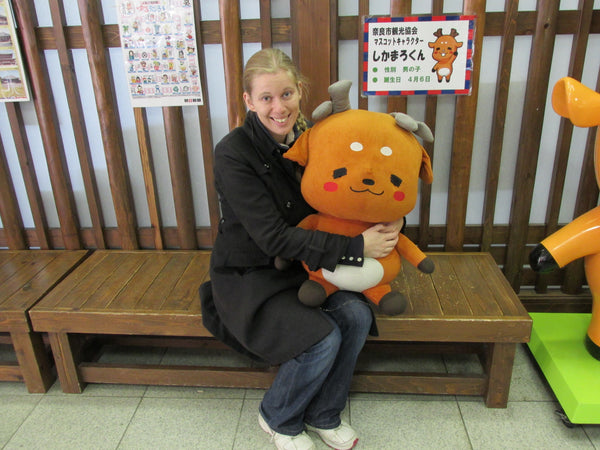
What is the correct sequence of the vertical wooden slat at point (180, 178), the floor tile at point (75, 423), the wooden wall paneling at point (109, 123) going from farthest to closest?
the vertical wooden slat at point (180, 178)
the wooden wall paneling at point (109, 123)
the floor tile at point (75, 423)

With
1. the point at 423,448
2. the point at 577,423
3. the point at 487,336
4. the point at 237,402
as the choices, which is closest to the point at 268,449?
the point at 237,402

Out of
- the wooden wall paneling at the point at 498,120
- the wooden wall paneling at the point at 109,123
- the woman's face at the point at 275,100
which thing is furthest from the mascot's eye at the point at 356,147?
the wooden wall paneling at the point at 109,123

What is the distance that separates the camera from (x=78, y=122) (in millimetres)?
2180

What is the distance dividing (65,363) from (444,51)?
6.82 feet

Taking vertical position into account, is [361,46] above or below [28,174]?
above

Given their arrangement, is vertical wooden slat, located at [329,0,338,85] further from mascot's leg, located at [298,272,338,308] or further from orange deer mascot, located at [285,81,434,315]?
mascot's leg, located at [298,272,338,308]

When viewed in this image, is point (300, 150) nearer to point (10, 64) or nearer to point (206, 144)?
point (206, 144)

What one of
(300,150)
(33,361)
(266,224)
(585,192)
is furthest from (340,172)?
(33,361)

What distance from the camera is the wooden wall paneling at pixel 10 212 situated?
232 centimetres

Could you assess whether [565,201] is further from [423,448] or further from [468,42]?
[423,448]

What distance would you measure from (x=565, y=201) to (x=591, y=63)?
25.0 inches

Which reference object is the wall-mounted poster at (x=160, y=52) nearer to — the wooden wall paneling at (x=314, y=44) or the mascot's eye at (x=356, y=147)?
the wooden wall paneling at (x=314, y=44)

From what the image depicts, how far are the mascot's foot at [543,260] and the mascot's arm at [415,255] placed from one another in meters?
0.46

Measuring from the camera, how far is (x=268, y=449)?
171cm
